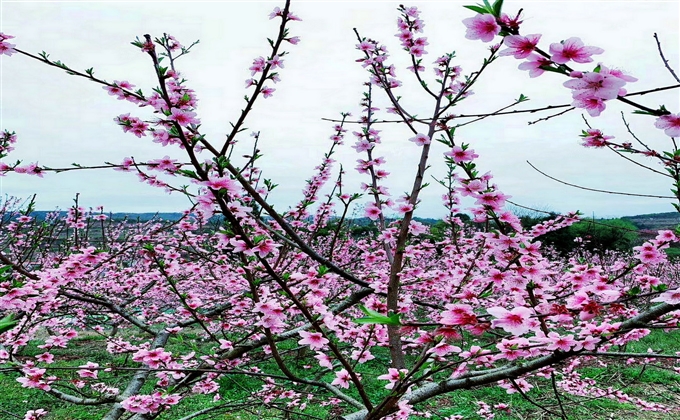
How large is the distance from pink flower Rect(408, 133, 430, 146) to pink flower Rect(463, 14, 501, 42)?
7.52 feet

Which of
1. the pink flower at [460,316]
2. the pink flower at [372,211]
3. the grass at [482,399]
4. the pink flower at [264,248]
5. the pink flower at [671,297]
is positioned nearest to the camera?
the pink flower at [460,316]

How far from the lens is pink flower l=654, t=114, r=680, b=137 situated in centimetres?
116

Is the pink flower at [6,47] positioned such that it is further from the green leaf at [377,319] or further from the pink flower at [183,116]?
the green leaf at [377,319]

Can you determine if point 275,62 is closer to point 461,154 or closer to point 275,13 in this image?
point 275,13

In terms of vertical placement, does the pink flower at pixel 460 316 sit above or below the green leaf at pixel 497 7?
below

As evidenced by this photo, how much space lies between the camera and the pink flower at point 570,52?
1.06 metres

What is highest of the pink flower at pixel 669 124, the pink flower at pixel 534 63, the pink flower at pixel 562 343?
the pink flower at pixel 534 63

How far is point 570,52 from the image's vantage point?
42.2 inches

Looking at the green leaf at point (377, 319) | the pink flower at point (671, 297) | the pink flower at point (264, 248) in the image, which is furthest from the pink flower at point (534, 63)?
the pink flower at point (264, 248)

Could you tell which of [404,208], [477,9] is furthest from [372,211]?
[477,9]

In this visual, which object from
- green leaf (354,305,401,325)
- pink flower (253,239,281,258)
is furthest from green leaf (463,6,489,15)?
pink flower (253,239,281,258)

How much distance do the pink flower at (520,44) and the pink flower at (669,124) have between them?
49cm

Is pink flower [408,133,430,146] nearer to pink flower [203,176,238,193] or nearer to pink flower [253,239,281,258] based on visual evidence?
pink flower [253,239,281,258]

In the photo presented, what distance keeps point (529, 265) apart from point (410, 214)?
1.34 meters
